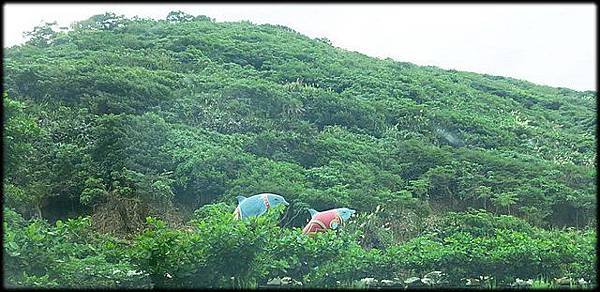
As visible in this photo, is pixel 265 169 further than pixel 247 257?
Yes

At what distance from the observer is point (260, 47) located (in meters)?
19.8

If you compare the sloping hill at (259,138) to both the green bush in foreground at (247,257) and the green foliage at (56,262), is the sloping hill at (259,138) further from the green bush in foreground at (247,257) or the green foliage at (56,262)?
the green bush in foreground at (247,257)

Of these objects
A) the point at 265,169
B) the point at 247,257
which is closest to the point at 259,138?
the point at 265,169

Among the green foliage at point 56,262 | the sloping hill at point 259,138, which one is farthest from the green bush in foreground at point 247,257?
the sloping hill at point 259,138

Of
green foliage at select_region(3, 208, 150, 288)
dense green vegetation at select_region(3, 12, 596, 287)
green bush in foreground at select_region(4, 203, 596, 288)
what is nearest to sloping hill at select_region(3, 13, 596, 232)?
dense green vegetation at select_region(3, 12, 596, 287)

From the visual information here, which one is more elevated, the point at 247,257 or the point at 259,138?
the point at 247,257

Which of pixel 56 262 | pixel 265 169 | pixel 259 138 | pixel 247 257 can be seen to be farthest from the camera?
pixel 259 138

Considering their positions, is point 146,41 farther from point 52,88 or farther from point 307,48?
point 52,88

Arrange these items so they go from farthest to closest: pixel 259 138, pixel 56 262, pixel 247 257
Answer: pixel 259 138
pixel 247 257
pixel 56 262

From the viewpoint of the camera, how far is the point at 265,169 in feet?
34.3

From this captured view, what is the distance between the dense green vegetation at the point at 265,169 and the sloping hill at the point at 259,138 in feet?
0.13

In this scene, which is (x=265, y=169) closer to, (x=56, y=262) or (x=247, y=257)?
(x=247, y=257)

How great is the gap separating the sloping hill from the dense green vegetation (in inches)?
1.6

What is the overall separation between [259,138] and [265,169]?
1464 mm
